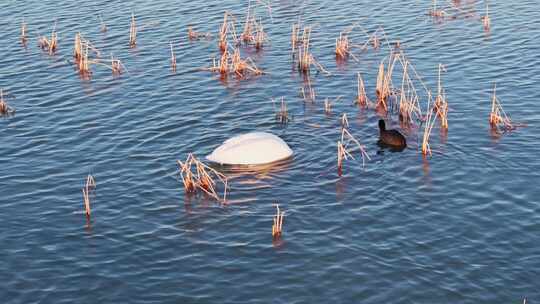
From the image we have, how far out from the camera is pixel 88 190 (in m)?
22.2

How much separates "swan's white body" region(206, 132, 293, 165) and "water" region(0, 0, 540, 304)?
432mm

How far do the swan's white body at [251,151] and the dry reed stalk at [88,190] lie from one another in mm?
3129

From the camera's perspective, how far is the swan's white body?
22.9 meters

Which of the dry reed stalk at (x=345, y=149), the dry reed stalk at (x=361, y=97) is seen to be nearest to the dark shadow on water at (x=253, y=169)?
the dry reed stalk at (x=345, y=149)

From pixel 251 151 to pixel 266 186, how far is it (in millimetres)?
1264

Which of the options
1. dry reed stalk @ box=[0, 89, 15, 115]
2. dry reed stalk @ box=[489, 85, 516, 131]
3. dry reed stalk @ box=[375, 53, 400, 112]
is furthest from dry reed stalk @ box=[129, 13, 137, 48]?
dry reed stalk @ box=[489, 85, 516, 131]

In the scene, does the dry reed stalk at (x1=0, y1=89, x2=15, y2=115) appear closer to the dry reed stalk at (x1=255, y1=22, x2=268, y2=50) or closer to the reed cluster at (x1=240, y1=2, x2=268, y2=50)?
the reed cluster at (x1=240, y1=2, x2=268, y2=50)

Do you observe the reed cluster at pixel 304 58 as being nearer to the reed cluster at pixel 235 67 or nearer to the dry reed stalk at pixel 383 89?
the reed cluster at pixel 235 67

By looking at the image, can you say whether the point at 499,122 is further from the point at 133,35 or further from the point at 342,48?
the point at 133,35

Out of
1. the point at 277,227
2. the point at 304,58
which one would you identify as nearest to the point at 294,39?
the point at 304,58

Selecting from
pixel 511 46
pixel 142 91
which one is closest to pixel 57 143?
pixel 142 91

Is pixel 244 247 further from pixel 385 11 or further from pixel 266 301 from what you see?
pixel 385 11

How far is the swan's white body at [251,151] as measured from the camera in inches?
901

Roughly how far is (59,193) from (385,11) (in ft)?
62.9
